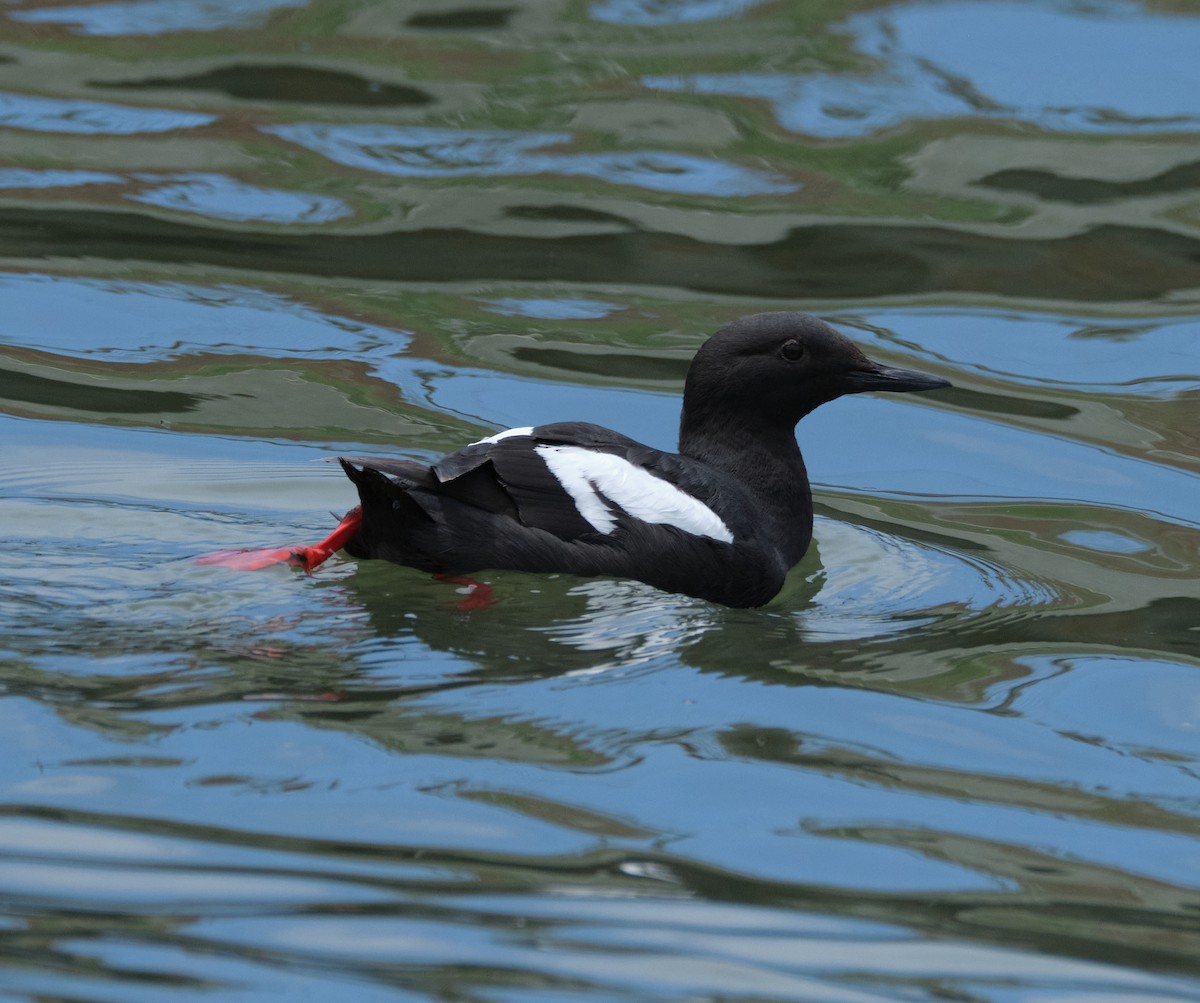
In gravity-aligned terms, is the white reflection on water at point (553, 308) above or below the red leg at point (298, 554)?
above

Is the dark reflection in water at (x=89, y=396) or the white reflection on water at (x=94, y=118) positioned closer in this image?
the dark reflection in water at (x=89, y=396)

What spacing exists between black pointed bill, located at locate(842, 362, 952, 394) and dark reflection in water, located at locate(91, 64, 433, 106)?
16.3 feet

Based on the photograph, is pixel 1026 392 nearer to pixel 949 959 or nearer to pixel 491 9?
pixel 491 9

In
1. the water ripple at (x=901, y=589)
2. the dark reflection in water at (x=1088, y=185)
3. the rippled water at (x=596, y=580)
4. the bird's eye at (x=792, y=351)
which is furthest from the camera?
the dark reflection in water at (x=1088, y=185)

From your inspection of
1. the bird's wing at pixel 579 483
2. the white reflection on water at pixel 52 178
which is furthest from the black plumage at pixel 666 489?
the white reflection on water at pixel 52 178

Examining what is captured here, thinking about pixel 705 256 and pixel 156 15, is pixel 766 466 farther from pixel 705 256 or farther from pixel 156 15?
pixel 156 15

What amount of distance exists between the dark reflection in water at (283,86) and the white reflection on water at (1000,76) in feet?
5.15

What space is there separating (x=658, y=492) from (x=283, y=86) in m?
5.79

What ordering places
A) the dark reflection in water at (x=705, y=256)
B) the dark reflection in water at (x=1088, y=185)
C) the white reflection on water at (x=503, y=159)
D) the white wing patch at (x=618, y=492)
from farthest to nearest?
the white reflection on water at (x=503, y=159) → the dark reflection in water at (x=1088, y=185) → the dark reflection in water at (x=705, y=256) → the white wing patch at (x=618, y=492)

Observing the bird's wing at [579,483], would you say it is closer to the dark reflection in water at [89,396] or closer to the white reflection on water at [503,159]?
the dark reflection in water at [89,396]

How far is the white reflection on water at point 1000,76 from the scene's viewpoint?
10914 mm

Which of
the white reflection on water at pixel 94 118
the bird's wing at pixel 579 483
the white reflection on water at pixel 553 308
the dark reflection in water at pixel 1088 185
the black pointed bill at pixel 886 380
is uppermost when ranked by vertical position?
the white reflection on water at pixel 94 118

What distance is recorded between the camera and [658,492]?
21.0ft

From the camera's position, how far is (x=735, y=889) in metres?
4.24
